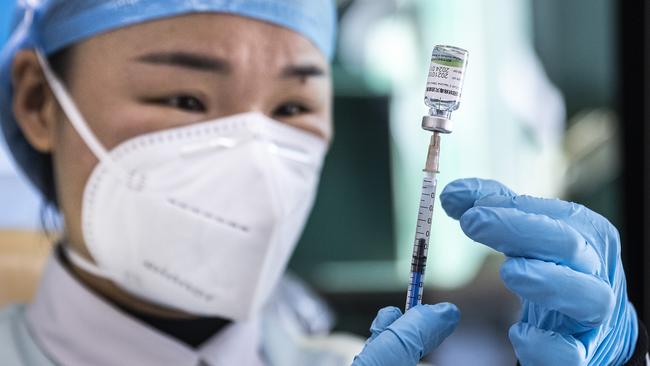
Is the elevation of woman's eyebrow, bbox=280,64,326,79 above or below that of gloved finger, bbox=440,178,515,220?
above

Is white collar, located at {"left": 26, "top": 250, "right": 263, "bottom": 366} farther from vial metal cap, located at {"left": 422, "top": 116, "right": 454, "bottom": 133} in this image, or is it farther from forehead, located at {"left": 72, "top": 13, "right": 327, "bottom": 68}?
vial metal cap, located at {"left": 422, "top": 116, "right": 454, "bottom": 133}

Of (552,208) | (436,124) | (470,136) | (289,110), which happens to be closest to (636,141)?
(470,136)

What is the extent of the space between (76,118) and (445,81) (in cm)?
57

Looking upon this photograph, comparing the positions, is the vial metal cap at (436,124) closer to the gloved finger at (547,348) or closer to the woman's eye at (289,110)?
the gloved finger at (547,348)

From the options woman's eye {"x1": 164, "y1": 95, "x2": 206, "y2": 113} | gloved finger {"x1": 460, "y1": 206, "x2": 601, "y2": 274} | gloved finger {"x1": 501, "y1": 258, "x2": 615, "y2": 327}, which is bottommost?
gloved finger {"x1": 501, "y1": 258, "x2": 615, "y2": 327}

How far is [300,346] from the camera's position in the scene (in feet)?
4.62

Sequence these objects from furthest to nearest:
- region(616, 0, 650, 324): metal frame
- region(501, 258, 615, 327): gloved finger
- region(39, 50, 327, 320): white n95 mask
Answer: region(616, 0, 650, 324): metal frame
region(39, 50, 327, 320): white n95 mask
region(501, 258, 615, 327): gloved finger

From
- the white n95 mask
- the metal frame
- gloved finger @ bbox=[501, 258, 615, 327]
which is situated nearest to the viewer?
gloved finger @ bbox=[501, 258, 615, 327]

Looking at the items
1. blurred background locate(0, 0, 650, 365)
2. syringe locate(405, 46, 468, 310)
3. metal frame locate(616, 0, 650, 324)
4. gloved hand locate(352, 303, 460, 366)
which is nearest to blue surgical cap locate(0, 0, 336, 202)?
syringe locate(405, 46, 468, 310)

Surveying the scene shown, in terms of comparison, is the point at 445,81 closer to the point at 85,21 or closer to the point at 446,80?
the point at 446,80

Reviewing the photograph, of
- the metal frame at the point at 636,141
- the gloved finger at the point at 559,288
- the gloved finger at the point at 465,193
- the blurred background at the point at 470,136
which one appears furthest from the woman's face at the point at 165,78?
the metal frame at the point at 636,141

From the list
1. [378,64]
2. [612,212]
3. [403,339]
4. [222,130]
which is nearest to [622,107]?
[612,212]

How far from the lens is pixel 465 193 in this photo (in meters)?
0.94

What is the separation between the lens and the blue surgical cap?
1.17 metres
